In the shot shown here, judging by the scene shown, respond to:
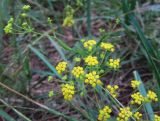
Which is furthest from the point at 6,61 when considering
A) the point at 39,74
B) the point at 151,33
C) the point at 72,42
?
the point at 151,33

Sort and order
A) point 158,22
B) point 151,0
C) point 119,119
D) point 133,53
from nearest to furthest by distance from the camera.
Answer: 1. point 119,119
2. point 133,53
3. point 158,22
4. point 151,0

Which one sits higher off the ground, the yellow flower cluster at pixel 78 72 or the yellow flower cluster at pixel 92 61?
the yellow flower cluster at pixel 92 61

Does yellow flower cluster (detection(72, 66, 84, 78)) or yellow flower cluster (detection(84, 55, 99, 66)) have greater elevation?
yellow flower cluster (detection(84, 55, 99, 66))

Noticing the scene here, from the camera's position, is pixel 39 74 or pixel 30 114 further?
pixel 39 74

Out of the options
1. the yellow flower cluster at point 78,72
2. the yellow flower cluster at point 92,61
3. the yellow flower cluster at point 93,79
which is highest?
the yellow flower cluster at point 92,61

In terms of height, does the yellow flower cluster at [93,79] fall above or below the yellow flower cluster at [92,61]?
below

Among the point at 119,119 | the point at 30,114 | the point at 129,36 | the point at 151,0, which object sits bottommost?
the point at 30,114

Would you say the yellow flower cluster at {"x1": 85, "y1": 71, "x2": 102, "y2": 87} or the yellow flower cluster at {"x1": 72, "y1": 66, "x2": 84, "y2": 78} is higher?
the yellow flower cluster at {"x1": 72, "y1": 66, "x2": 84, "y2": 78}

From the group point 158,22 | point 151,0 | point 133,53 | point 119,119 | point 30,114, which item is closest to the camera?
point 119,119

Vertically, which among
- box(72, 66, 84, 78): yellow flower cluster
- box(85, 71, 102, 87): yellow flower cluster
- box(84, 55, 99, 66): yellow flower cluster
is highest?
box(84, 55, 99, 66): yellow flower cluster

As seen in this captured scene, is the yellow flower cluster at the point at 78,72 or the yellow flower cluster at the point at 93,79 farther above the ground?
the yellow flower cluster at the point at 78,72

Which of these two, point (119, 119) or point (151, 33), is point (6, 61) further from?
point (119, 119)
